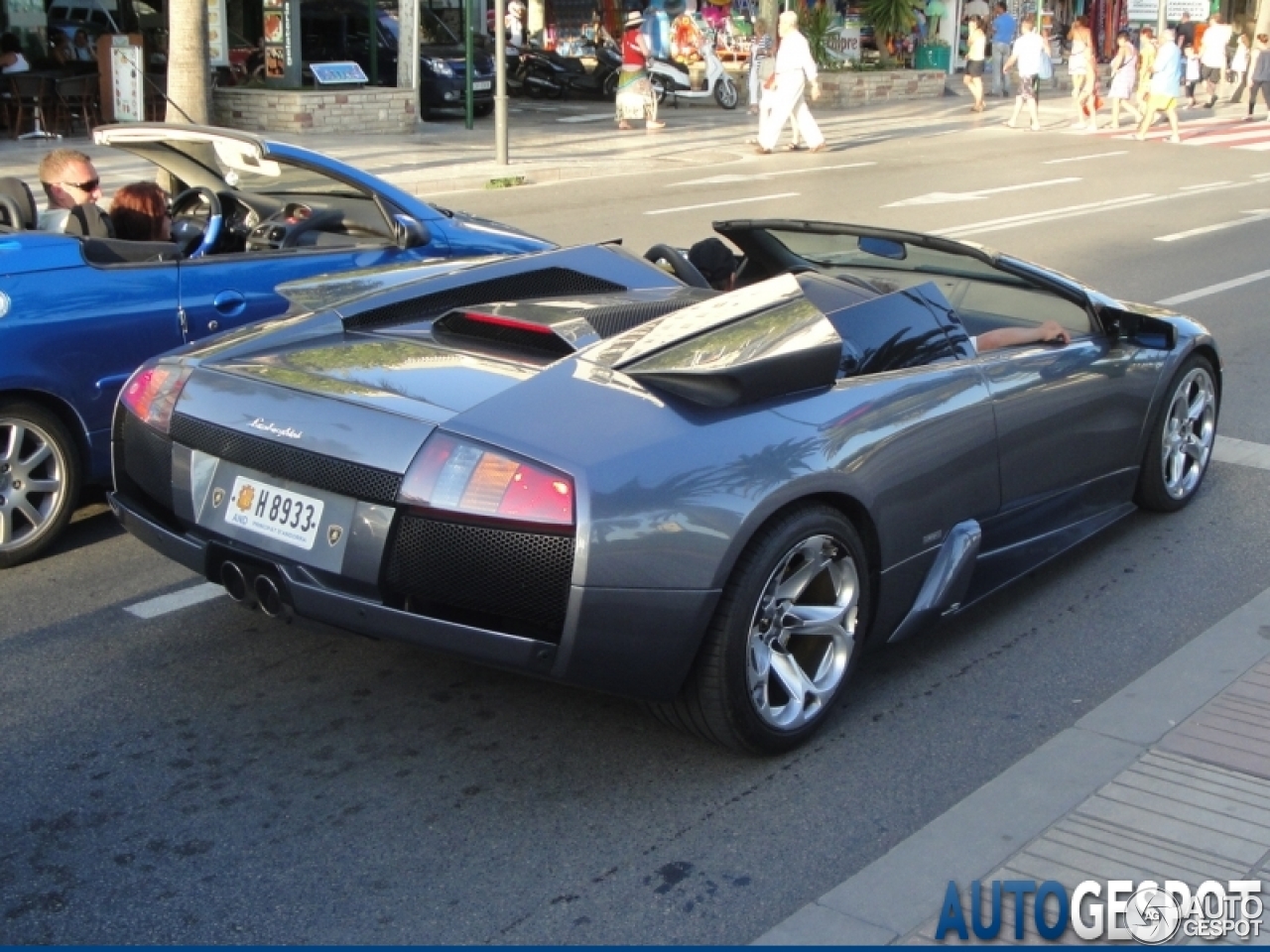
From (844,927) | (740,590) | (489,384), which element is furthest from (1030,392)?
(844,927)

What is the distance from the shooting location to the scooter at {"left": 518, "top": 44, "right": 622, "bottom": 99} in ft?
100

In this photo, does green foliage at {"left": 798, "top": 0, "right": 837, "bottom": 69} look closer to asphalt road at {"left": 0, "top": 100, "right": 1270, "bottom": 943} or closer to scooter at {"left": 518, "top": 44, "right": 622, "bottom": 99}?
scooter at {"left": 518, "top": 44, "right": 622, "bottom": 99}

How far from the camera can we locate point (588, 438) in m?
3.80

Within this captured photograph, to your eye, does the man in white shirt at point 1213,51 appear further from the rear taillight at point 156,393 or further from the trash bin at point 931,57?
the rear taillight at point 156,393

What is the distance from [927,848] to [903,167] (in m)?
18.2

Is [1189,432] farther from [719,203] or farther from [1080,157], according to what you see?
[1080,157]

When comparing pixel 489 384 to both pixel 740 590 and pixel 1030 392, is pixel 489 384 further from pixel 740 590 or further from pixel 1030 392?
pixel 1030 392

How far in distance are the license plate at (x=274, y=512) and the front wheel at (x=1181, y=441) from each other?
136 inches

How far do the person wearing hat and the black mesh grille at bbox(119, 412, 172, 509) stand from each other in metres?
21.0

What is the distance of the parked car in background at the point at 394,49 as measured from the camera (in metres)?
24.9

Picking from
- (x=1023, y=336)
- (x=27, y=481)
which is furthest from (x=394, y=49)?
(x=1023, y=336)

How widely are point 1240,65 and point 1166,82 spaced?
39.0 ft

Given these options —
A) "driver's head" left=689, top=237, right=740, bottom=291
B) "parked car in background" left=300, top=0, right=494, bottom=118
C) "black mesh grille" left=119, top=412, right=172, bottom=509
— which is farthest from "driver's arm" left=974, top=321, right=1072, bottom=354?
"parked car in background" left=300, top=0, right=494, bottom=118

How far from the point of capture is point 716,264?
20.6ft
